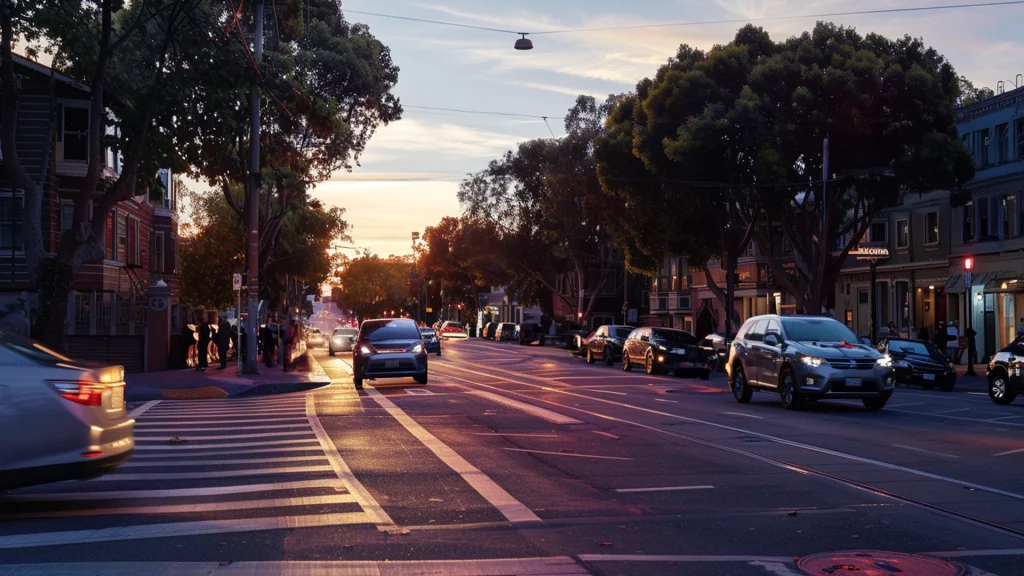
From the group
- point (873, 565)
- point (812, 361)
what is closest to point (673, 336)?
point (812, 361)

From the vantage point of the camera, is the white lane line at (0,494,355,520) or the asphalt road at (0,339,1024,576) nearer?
the asphalt road at (0,339,1024,576)

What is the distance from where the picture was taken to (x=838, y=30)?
1554 inches

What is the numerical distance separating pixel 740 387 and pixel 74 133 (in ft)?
74.2

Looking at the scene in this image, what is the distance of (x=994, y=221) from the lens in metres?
42.6

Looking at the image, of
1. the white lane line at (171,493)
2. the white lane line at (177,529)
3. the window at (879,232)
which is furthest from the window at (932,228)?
the white lane line at (177,529)

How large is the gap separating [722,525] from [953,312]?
136ft

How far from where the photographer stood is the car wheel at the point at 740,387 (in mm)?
22500

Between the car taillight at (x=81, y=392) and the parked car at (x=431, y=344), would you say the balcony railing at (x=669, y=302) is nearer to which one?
the parked car at (x=431, y=344)

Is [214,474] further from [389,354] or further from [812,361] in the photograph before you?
[389,354]

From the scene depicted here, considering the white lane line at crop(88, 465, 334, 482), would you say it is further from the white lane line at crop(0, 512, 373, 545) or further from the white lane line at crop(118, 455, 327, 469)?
the white lane line at crop(0, 512, 373, 545)

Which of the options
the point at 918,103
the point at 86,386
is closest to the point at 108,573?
the point at 86,386

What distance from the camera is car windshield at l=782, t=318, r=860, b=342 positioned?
20.9 meters

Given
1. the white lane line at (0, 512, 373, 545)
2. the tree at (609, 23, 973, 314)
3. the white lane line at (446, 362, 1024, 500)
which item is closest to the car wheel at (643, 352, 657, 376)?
the tree at (609, 23, 973, 314)

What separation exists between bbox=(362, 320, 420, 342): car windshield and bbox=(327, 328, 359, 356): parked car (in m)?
29.4
